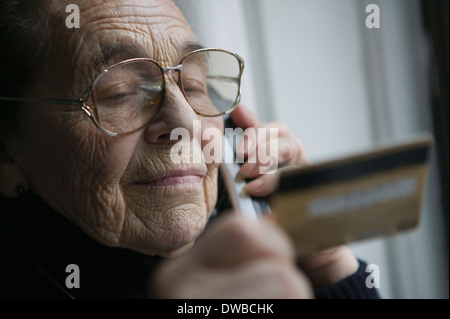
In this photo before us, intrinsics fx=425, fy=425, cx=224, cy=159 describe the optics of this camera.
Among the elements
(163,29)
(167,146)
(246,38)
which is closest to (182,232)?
(167,146)

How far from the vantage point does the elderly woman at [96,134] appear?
0.75 m

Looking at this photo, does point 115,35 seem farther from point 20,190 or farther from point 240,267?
point 240,267

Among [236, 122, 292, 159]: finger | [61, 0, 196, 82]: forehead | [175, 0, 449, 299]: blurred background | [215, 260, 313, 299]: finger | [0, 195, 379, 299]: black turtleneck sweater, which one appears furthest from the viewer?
[175, 0, 449, 299]: blurred background

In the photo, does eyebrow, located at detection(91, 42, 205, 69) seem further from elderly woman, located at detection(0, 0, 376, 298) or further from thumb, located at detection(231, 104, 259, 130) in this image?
thumb, located at detection(231, 104, 259, 130)

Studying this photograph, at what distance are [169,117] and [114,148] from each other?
0.11m

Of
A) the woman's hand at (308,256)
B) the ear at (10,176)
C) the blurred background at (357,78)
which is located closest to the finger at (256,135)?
the woman's hand at (308,256)

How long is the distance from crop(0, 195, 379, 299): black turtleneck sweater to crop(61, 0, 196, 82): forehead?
0.31 meters

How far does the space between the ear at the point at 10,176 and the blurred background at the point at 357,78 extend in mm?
635

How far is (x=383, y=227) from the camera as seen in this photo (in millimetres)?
512

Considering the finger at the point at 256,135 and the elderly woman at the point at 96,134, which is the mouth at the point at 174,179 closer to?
the elderly woman at the point at 96,134

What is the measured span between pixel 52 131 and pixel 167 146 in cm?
21

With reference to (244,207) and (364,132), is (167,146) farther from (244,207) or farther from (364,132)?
(364,132)

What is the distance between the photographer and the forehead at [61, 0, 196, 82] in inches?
29.1

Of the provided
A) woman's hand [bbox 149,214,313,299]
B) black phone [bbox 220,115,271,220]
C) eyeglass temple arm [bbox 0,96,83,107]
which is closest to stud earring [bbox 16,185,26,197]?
eyeglass temple arm [bbox 0,96,83,107]
